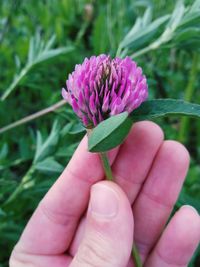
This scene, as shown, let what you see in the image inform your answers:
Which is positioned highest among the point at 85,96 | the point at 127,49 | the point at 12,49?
the point at 85,96

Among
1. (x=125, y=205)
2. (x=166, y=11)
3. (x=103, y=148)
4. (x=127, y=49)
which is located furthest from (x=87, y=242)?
(x=166, y=11)

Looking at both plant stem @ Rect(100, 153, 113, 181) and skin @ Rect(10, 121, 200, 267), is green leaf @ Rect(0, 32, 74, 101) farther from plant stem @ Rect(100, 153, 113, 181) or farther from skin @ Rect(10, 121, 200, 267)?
plant stem @ Rect(100, 153, 113, 181)

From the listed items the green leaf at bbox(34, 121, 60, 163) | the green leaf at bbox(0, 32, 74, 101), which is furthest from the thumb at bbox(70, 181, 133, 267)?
the green leaf at bbox(0, 32, 74, 101)

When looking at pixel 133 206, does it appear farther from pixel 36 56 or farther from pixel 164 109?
pixel 36 56

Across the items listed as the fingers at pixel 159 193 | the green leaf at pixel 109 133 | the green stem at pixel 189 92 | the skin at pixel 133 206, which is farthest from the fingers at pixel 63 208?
the green stem at pixel 189 92

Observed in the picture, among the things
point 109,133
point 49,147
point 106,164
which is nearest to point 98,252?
point 106,164

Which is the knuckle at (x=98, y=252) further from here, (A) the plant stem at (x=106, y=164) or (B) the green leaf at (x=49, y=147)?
(B) the green leaf at (x=49, y=147)

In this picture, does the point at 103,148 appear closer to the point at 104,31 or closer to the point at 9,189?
the point at 9,189
